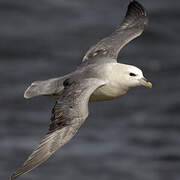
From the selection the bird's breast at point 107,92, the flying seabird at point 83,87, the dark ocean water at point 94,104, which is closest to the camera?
the flying seabird at point 83,87

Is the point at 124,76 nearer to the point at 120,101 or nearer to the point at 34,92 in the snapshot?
the point at 34,92

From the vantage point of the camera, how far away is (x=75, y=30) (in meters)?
19.8

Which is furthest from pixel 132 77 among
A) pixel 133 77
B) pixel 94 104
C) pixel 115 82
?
pixel 94 104

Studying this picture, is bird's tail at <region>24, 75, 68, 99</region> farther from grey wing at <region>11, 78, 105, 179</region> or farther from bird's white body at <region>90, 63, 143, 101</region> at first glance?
bird's white body at <region>90, 63, 143, 101</region>

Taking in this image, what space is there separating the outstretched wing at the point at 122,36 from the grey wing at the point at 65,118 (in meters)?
1.23

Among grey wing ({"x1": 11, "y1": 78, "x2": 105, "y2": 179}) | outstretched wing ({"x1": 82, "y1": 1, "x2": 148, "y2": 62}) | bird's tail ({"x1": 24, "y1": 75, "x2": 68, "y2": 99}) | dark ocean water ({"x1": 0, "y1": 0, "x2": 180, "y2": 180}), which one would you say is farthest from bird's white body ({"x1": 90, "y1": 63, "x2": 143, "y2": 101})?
dark ocean water ({"x1": 0, "y1": 0, "x2": 180, "y2": 180})

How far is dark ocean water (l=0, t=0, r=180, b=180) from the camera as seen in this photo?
16094mm

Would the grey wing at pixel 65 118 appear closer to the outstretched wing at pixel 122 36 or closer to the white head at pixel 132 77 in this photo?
the white head at pixel 132 77

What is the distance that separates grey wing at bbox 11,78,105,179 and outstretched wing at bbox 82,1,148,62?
123cm

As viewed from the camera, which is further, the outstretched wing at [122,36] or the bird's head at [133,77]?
the outstretched wing at [122,36]

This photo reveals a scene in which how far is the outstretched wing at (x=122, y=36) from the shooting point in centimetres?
973

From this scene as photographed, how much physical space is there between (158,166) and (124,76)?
8.11 m

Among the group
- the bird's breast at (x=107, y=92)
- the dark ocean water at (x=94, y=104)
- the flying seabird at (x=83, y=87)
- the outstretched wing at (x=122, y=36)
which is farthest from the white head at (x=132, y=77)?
the dark ocean water at (x=94, y=104)

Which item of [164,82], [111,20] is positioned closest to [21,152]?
[164,82]
